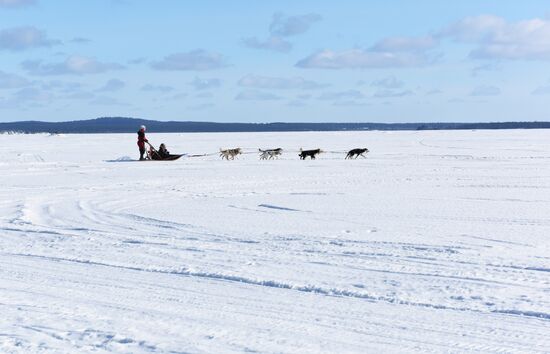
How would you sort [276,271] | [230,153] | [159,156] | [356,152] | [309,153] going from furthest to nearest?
[230,153]
[356,152]
[309,153]
[159,156]
[276,271]

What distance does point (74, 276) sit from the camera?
7059 mm

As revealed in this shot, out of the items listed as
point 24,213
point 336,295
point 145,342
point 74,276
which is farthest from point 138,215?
point 145,342

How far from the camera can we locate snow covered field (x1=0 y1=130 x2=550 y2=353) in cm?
516

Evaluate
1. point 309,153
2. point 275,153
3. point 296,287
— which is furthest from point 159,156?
point 296,287

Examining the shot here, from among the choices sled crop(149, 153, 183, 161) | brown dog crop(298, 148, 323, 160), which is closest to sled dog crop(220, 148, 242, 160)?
sled crop(149, 153, 183, 161)

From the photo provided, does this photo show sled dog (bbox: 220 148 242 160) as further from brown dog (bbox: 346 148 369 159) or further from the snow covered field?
the snow covered field

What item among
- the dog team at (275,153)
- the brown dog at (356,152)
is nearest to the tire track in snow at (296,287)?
the dog team at (275,153)

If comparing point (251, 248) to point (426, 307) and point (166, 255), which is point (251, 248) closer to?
point (166, 255)

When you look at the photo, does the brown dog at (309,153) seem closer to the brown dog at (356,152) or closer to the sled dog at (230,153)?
the brown dog at (356,152)

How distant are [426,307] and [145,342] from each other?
217 cm

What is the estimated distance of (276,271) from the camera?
720 centimetres

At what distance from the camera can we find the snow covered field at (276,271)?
16.9 feet

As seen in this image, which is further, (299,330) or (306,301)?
(306,301)

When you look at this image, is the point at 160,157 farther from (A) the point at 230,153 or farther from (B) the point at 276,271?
(B) the point at 276,271
